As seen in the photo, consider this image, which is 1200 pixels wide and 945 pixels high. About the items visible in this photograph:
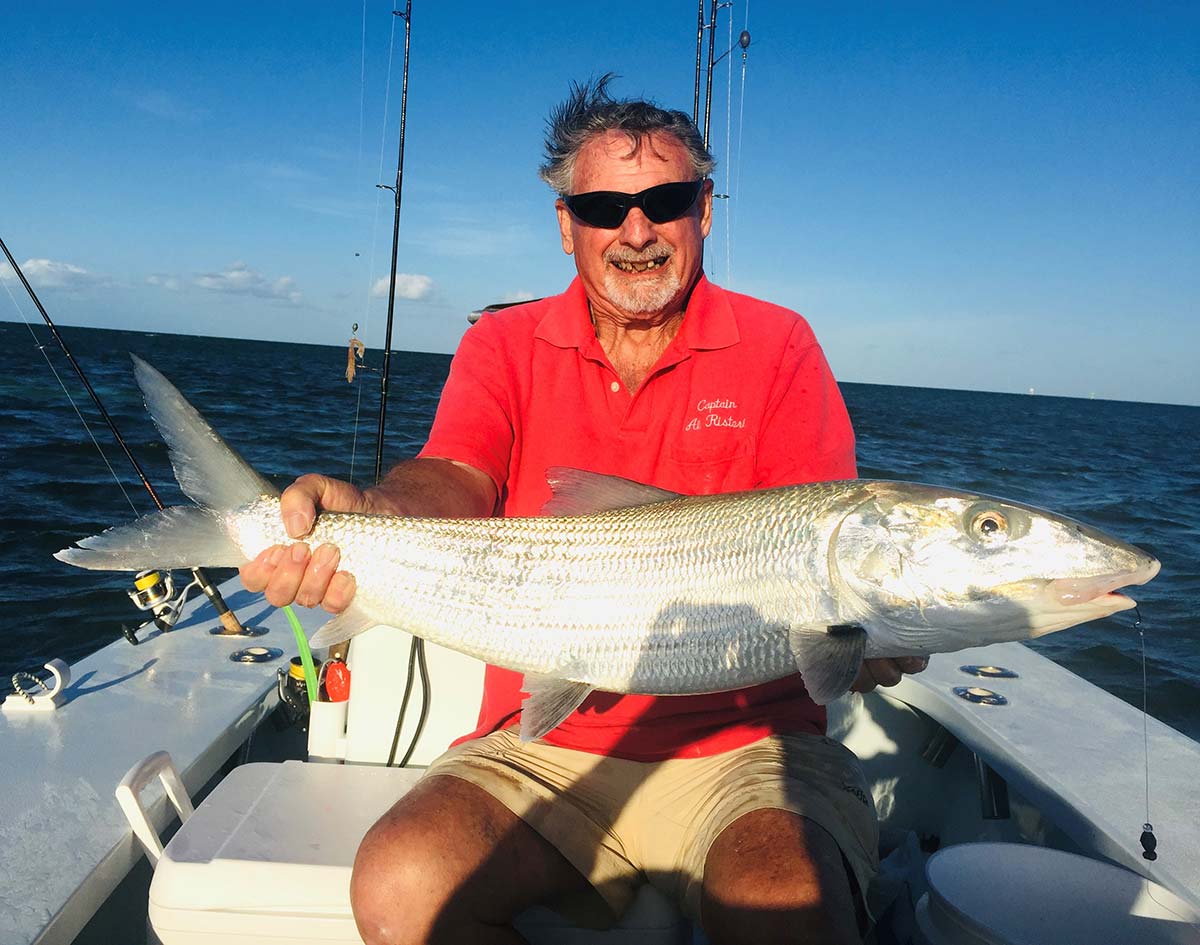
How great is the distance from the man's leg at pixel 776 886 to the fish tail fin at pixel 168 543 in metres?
1.81

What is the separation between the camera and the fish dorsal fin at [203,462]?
2891 mm

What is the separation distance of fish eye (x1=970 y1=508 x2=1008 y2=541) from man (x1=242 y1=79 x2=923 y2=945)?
55 cm

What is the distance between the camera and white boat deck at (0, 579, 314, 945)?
2660 mm

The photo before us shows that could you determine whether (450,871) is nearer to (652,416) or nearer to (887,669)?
(887,669)

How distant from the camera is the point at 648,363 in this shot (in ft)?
12.6

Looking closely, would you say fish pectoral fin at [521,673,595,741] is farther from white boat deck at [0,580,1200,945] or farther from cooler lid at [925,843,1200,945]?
cooler lid at [925,843,1200,945]

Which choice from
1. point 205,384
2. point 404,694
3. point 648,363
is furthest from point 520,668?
point 205,384

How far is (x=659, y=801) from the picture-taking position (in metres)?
3.15

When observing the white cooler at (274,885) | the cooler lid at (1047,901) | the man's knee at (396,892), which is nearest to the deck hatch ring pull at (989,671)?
the cooler lid at (1047,901)

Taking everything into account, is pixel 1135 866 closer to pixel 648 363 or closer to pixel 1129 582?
pixel 1129 582

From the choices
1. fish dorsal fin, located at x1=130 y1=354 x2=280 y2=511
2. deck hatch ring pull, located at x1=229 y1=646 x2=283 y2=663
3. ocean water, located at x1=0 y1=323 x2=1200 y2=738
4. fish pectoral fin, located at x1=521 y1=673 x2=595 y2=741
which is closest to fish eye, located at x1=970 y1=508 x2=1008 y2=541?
fish pectoral fin, located at x1=521 y1=673 x2=595 y2=741

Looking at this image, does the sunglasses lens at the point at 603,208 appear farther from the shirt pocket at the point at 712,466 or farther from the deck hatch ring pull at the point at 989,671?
the deck hatch ring pull at the point at 989,671

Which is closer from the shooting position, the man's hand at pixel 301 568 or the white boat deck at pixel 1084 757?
the man's hand at pixel 301 568

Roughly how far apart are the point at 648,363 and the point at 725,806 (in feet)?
5.97
